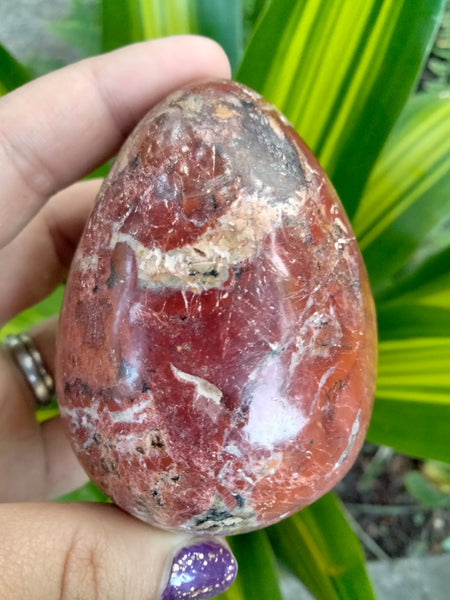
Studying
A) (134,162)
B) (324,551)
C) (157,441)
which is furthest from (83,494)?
(134,162)

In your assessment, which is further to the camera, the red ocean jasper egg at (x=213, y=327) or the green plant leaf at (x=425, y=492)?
the green plant leaf at (x=425, y=492)

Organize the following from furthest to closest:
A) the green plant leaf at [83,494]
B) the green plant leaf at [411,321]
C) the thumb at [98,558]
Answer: the green plant leaf at [83,494] → the green plant leaf at [411,321] → the thumb at [98,558]

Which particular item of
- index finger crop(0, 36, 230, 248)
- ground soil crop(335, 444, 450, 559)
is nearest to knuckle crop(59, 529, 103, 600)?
index finger crop(0, 36, 230, 248)

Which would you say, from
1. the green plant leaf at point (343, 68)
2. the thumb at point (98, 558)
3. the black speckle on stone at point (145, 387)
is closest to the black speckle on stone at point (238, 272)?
the black speckle on stone at point (145, 387)

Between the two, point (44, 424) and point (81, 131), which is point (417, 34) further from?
point (44, 424)

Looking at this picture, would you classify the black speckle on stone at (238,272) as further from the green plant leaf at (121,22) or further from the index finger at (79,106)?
the green plant leaf at (121,22)

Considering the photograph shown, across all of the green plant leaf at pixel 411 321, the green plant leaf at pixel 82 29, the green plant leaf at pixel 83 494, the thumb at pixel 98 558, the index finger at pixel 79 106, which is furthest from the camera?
the green plant leaf at pixel 82 29

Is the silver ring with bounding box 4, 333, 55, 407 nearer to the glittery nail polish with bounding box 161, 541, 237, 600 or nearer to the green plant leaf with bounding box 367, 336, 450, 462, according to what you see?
the glittery nail polish with bounding box 161, 541, 237, 600
